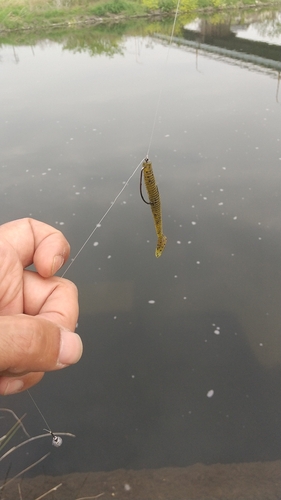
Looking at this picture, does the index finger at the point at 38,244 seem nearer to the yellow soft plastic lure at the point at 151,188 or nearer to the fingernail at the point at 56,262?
the fingernail at the point at 56,262

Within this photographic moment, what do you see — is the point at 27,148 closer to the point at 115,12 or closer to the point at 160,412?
the point at 160,412

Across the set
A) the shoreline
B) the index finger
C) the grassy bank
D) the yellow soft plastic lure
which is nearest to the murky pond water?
the yellow soft plastic lure

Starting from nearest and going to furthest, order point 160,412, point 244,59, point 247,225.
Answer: point 160,412 → point 247,225 → point 244,59

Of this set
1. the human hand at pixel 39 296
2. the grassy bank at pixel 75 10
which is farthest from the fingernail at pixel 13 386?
the grassy bank at pixel 75 10

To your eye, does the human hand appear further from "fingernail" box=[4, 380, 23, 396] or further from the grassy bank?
the grassy bank

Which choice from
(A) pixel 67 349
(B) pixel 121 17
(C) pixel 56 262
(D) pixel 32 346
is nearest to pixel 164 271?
(C) pixel 56 262

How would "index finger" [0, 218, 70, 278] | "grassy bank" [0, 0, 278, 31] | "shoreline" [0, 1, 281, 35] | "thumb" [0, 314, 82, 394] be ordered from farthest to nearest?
1. "grassy bank" [0, 0, 278, 31]
2. "shoreline" [0, 1, 281, 35]
3. "index finger" [0, 218, 70, 278]
4. "thumb" [0, 314, 82, 394]

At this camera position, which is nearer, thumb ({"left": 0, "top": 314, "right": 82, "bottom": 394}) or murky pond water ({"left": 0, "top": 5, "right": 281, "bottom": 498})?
thumb ({"left": 0, "top": 314, "right": 82, "bottom": 394})

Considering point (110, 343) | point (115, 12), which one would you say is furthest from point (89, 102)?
point (115, 12)

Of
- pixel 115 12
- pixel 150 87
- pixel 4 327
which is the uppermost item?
pixel 115 12
